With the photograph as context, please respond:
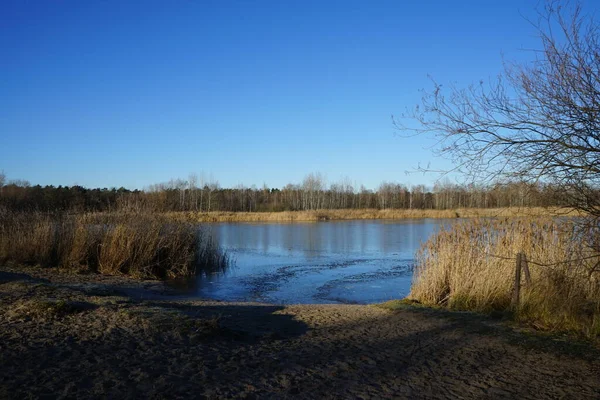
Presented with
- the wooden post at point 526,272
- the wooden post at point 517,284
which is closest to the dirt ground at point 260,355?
the wooden post at point 517,284

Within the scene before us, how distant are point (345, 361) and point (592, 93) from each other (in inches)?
175

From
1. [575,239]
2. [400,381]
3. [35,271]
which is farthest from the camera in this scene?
[35,271]

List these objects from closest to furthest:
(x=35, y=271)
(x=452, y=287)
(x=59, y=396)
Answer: (x=59, y=396), (x=452, y=287), (x=35, y=271)

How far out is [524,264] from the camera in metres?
9.18

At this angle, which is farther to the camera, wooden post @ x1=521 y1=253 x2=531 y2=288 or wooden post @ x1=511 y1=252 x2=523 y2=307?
wooden post @ x1=511 y1=252 x2=523 y2=307

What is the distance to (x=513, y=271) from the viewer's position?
10.1m

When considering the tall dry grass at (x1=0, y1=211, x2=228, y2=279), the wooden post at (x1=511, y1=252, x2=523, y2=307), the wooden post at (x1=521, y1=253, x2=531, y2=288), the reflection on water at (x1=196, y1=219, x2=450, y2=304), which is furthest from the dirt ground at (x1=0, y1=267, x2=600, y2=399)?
the tall dry grass at (x1=0, y1=211, x2=228, y2=279)

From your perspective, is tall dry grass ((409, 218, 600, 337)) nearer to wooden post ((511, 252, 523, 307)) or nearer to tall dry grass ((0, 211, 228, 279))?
wooden post ((511, 252, 523, 307))

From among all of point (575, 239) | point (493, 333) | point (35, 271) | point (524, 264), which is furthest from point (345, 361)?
point (35, 271)

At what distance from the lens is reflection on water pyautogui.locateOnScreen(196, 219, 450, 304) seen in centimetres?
1410

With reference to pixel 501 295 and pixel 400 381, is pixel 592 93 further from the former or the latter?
pixel 501 295

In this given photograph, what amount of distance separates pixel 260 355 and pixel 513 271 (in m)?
6.37

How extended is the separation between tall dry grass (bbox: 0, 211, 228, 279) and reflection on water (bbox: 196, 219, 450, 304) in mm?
1743

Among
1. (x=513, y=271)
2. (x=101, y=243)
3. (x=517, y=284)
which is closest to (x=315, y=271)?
(x=101, y=243)
